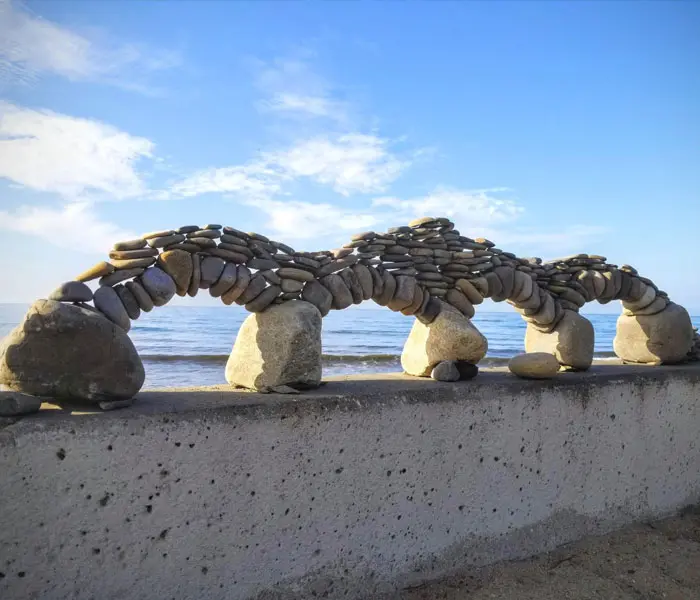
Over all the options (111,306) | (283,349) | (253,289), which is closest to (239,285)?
(253,289)

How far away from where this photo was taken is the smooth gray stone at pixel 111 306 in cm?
271

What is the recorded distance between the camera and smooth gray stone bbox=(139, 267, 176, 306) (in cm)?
286

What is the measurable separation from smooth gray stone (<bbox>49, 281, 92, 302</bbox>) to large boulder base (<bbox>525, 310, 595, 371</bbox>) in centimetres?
327

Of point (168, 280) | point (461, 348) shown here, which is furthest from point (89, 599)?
point (461, 348)

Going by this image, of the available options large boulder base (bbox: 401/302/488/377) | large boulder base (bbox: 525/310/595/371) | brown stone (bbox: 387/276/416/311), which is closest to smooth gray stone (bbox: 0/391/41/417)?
brown stone (bbox: 387/276/416/311)

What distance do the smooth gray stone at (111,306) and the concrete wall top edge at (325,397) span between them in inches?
15.9

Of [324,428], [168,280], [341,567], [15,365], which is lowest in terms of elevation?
[341,567]

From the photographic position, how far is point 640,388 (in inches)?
161

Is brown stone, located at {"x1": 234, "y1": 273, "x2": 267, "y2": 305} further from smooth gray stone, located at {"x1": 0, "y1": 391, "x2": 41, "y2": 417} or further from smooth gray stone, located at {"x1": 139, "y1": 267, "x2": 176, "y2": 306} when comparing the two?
smooth gray stone, located at {"x1": 0, "y1": 391, "x2": 41, "y2": 417}

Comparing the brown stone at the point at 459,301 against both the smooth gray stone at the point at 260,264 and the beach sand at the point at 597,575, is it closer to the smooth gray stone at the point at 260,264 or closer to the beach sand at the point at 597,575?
the smooth gray stone at the point at 260,264

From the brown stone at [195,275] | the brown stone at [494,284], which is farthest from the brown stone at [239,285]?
the brown stone at [494,284]

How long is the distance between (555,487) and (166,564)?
2.46 metres

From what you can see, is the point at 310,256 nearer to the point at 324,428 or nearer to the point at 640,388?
the point at 324,428

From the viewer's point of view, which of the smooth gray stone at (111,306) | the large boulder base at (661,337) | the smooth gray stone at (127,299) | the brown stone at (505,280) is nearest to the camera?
the smooth gray stone at (111,306)
